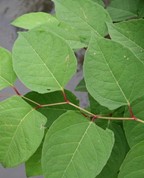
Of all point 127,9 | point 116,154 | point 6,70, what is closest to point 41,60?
point 6,70

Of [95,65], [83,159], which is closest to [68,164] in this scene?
[83,159]

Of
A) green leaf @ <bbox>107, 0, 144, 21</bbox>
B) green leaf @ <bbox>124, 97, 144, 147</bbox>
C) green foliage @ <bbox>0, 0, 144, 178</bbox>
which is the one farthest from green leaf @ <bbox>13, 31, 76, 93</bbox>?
green leaf @ <bbox>107, 0, 144, 21</bbox>

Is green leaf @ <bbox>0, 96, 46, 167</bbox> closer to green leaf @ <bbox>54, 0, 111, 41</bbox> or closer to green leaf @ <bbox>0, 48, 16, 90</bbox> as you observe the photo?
green leaf @ <bbox>0, 48, 16, 90</bbox>

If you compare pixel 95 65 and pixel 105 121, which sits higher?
pixel 95 65

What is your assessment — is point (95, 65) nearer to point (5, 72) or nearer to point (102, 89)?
point (102, 89)

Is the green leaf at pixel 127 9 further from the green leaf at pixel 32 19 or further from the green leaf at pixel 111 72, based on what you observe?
the green leaf at pixel 111 72

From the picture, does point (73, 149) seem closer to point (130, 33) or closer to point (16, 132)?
point (16, 132)

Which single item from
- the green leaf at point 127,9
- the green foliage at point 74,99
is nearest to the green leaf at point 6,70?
the green foliage at point 74,99
